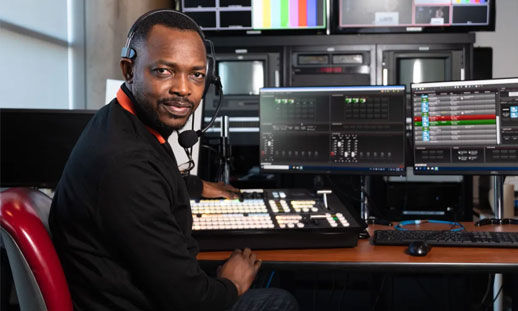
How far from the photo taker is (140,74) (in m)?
1.08

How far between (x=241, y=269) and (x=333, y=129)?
869mm

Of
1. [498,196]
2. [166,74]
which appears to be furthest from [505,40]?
[166,74]

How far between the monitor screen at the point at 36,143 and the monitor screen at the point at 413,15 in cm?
181

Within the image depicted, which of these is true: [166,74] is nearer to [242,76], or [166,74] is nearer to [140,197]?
[140,197]

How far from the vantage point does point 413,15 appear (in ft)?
10.5

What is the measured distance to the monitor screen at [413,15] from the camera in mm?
3195

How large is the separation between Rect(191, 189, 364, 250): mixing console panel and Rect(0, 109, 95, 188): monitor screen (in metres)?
0.72

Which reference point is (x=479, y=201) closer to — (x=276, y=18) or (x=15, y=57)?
(x=276, y=18)

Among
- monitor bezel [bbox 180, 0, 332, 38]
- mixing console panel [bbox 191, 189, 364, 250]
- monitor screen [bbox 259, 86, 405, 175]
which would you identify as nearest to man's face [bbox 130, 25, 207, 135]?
mixing console panel [bbox 191, 189, 364, 250]

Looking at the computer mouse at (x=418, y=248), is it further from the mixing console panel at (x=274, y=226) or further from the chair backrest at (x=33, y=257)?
the chair backrest at (x=33, y=257)

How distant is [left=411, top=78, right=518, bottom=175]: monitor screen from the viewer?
180cm

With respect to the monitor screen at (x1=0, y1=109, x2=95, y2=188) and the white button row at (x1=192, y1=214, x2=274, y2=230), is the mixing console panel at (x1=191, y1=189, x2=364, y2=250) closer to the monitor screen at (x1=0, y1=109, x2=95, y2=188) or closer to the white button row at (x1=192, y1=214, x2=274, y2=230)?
the white button row at (x1=192, y1=214, x2=274, y2=230)

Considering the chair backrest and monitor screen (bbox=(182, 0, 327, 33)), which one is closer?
the chair backrest

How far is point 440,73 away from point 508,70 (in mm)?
1481
